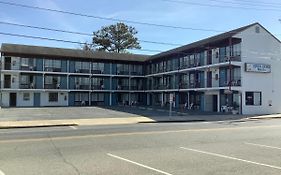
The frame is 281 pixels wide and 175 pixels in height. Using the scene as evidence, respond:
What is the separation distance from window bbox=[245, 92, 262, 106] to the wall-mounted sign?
267 centimetres

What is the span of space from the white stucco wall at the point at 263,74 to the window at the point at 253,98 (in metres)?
0.45

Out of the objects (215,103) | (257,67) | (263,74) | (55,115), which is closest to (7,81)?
(55,115)

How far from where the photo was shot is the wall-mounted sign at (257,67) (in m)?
44.2

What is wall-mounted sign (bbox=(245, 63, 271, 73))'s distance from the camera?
44237 mm

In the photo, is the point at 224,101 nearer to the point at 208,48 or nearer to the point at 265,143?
the point at 208,48

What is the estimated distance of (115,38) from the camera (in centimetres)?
8556

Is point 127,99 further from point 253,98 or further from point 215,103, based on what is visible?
point 253,98

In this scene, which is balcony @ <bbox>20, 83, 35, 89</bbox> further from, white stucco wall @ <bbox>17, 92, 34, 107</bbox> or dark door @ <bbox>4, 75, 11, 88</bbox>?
dark door @ <bbox>4, 75, 11, 88</bbox>

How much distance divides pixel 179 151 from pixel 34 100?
50.4 meters

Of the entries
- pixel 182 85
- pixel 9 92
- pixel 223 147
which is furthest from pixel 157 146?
Answer: pixel 9 92

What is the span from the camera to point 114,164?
→ 10.6 meters

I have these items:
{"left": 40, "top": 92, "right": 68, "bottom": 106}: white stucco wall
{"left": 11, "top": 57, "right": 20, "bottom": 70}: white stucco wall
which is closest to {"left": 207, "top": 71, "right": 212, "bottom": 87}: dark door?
{"left": 40, "top": 92, "right": 68, "bottom": 106}: white stucco wall

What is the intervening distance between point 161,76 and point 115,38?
76.8ft

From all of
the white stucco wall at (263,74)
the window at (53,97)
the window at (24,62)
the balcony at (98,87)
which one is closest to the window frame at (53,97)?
the window at (53,97)
